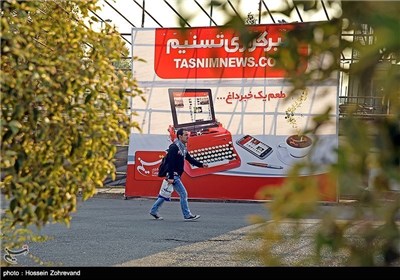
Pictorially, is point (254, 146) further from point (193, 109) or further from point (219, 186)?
point (193, 109)

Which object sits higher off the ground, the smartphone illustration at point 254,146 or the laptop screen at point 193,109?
the laptop screen at point 193,109

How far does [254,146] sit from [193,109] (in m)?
1.94

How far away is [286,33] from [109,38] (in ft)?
7.68

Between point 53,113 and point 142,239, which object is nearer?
point 53,113

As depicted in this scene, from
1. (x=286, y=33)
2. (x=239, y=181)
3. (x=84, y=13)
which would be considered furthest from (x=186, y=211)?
(x=286, y=33)

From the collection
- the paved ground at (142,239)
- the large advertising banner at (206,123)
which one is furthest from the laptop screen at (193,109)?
the paved ground at (142,239)

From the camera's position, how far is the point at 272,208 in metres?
1.10

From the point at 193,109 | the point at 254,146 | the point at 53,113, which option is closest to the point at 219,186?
the point at 254,146

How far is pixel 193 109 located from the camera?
18.3 meters

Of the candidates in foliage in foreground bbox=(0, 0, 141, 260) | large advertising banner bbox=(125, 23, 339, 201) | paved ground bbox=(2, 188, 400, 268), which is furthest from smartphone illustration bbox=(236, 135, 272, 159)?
foliage in foreground bbox=(0, 0, 141, 260)

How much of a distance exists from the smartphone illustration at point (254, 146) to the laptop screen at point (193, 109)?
3.04 feet

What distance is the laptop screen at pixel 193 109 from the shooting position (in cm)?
1820

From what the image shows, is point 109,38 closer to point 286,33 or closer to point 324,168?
point 286,33

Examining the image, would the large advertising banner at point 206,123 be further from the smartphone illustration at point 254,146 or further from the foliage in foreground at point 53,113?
the foliage in foreground at point 53,113
